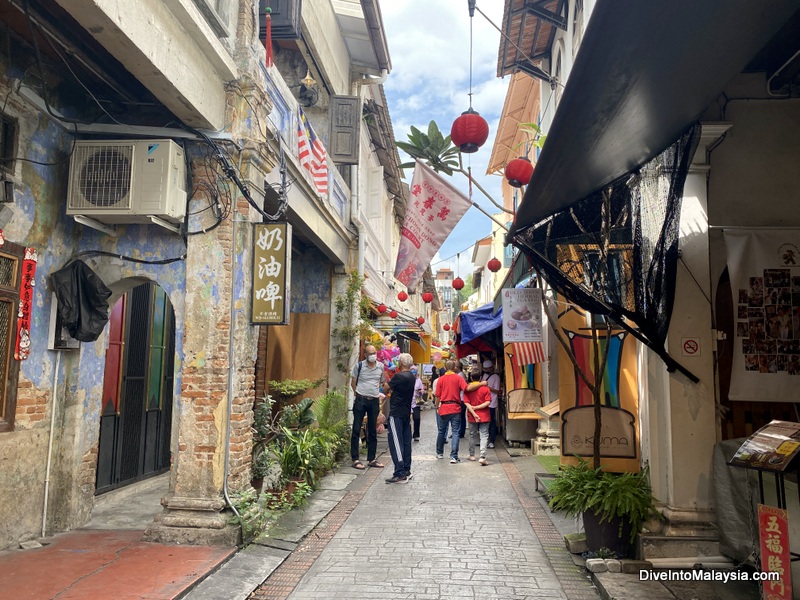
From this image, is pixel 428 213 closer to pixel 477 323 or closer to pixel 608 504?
pixel 608 504

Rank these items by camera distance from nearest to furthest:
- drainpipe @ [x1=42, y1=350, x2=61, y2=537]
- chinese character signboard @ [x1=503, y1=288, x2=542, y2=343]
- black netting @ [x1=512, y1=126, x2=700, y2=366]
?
1. black netting @ [x1=512, y1=126, x2=700, y2=366]
2. drainpipe @ [x1=42, y1=350, x2=61, y2=537]
3. chinese character signboard @ [x1=503, y1=288, x2=542, y2=343]

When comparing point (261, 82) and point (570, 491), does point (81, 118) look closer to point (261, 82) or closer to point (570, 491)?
point (261, 82)

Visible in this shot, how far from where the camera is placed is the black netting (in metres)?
4.69

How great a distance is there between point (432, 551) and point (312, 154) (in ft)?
20.4

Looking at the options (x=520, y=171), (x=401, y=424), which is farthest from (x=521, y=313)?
(x=401, y=424)

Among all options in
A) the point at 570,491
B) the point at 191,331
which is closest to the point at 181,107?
the point at 191,331

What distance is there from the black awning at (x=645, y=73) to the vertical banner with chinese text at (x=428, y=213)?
3.41 meters

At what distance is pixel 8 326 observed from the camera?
5398 millimetres

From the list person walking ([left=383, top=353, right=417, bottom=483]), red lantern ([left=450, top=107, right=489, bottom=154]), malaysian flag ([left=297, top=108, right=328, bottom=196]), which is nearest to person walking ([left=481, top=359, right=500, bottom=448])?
person walking ([left=383, top=353, right=417, bottom=483])

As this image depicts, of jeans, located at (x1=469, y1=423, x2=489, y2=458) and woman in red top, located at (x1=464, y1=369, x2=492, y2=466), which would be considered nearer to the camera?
woman in red top, located at (x1=464, y1=369, x2=492, y2=466)

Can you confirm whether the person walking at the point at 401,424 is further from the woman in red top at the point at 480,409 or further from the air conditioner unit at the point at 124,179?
the air conditioner unit at the point at 124,179

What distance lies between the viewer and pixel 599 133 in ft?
12.3

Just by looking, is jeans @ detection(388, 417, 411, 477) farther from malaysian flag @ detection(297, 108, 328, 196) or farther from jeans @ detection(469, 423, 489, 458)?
malaysian flag @ detection(297, 108, 328, 196)

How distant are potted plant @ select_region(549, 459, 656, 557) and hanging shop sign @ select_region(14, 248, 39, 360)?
16.7 ft
